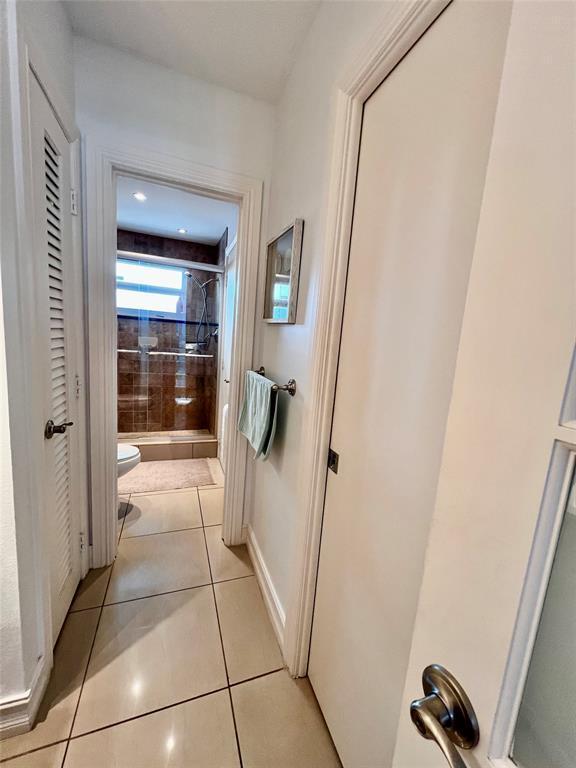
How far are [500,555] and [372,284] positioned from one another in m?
0.72

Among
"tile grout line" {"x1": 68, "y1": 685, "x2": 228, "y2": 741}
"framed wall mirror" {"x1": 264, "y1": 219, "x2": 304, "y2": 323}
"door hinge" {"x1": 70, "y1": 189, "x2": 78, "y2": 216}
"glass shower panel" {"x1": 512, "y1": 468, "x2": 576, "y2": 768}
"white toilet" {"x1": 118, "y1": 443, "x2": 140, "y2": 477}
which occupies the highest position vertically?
"door hinge" {"x1": 70, "y1": 189, "x2": 78, "y2": 216}

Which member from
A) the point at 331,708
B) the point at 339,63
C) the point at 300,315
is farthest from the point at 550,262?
the point at 331,708

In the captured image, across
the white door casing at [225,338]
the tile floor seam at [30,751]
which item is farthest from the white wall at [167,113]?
the tile floor seam at [30,751]

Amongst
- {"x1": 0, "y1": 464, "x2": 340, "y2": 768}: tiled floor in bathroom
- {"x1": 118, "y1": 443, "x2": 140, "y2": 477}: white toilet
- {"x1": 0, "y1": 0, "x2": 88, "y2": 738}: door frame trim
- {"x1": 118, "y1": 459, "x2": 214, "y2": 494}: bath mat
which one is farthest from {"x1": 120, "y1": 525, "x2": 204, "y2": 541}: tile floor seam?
{"x1": 0, "y1": 0, "x2": 88, "y2": 738}: door frame trim

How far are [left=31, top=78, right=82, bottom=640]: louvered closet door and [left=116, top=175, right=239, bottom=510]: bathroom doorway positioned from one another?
1.38 m

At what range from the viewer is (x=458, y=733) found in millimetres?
375

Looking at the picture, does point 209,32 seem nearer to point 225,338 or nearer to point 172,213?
point 172,213

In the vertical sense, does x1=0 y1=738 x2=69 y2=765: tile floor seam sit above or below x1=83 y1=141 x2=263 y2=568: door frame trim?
below

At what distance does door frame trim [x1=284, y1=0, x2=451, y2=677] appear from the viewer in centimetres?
82

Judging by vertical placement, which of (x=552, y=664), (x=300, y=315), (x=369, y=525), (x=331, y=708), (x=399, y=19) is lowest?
(x=331, y=708)

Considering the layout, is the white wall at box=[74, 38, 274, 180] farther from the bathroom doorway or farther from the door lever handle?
the door lever handle

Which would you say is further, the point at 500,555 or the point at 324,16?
the point at 324,16

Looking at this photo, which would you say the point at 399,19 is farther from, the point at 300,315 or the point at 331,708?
the point at 331,708

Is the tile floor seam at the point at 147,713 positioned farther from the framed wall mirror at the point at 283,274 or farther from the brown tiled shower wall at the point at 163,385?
the brown tiled shower wall at the point at 163,385
